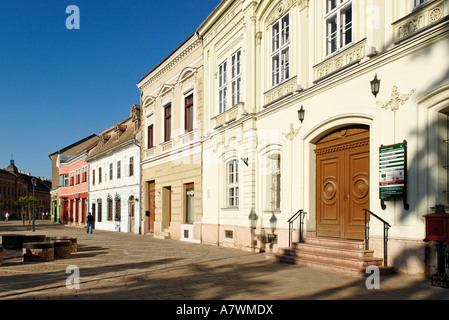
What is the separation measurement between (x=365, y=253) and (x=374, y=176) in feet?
5.80

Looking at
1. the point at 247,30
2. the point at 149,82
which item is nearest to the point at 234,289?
the point at 247,30

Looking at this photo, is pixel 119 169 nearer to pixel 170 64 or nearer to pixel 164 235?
pixel 164 235

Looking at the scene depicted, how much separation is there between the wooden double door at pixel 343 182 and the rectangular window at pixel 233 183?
15.8 feet

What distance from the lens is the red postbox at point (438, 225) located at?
7.11 metres

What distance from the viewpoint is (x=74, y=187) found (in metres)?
45.9

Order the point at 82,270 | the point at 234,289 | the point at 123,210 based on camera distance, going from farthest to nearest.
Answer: the point at 123,210
the point at 82,270
the point at 234,289

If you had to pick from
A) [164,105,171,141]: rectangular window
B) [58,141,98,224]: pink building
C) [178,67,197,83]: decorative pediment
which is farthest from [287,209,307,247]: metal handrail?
[58,141,98,224]: pink building

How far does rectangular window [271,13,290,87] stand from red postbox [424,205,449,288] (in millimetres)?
7178

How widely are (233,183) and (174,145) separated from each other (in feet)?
21.1

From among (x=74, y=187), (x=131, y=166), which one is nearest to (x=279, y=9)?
(x=131, y=166)

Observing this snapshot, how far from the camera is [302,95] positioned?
12164 mm
